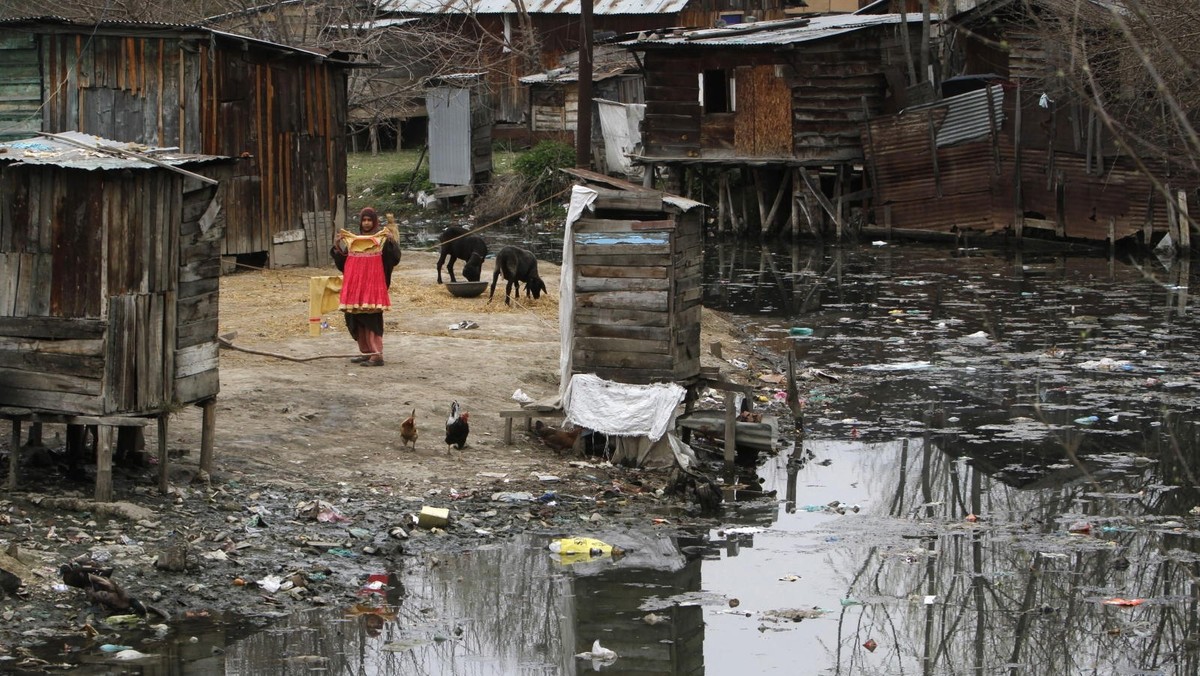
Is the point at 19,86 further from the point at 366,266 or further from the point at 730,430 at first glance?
the point at 730,430

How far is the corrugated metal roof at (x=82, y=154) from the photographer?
7.46m

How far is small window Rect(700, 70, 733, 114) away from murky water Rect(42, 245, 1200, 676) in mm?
16035

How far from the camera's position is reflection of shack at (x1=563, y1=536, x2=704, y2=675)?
6637 mm

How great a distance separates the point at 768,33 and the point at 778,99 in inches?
77.1

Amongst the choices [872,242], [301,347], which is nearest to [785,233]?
[872,242]

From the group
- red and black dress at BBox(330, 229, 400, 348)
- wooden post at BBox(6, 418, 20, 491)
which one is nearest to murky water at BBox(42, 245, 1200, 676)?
wooden post at BBox(6, 418, 20, 491)

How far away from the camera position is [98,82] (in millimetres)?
17281

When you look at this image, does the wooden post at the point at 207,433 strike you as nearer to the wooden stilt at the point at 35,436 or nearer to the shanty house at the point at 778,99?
the wooden stilt at the point at 35,436

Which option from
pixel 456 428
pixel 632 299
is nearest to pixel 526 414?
pixel 456 428

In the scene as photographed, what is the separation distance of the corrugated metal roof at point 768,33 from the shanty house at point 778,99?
44 mm

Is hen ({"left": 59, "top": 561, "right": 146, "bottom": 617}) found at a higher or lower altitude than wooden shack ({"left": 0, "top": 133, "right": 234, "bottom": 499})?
lower

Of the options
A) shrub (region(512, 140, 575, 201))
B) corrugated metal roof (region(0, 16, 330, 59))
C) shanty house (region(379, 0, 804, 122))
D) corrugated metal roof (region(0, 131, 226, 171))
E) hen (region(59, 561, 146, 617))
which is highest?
shanty house (region(379, 0, 804, 122))

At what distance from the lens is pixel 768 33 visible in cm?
2956

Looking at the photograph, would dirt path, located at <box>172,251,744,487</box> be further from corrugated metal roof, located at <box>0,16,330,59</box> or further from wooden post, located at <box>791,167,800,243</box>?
wooden post, located at <box>791,167,800,243</box>
